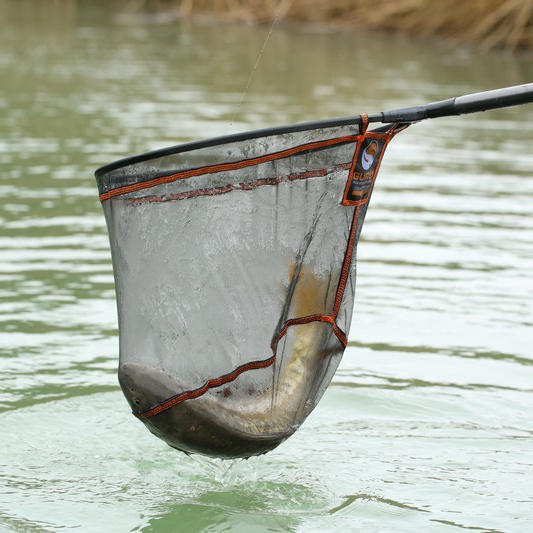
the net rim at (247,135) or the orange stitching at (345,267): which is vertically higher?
the net rim at (247,135)

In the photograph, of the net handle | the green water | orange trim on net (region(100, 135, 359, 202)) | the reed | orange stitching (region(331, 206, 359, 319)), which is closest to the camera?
the net handle

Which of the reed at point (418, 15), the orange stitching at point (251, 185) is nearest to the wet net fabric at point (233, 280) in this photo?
the orange stitching at point (251, 185)

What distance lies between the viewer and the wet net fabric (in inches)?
167

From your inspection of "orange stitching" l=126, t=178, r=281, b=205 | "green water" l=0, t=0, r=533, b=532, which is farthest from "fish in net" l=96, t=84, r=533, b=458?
"green water" l=0, t=0, r=533, b=532

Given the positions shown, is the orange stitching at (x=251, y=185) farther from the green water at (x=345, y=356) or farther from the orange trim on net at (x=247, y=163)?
the green water at (x=345, y=356)

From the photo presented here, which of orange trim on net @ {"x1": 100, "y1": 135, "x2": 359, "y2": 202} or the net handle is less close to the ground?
the net handle

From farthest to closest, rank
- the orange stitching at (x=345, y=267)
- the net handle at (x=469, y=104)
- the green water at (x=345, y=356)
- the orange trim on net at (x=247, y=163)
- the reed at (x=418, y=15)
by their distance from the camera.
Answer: the reed at (x=418, y=15)
the green water at (x=345, y=356)
the orange stitching at (x=345, y=267)
the orange trim on net at (x=247, y=163)
the net handle at (x=469, y=104)

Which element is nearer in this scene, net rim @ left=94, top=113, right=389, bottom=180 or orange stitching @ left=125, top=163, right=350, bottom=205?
net rim @ left=94, top=113, right=389, bottom=180

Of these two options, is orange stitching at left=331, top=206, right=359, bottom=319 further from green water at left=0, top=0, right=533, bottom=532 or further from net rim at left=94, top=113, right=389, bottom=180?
green water at left=0, top=0, right=533, bottom=532

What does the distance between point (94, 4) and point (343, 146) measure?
90.9 ft

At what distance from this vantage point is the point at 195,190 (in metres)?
4.24

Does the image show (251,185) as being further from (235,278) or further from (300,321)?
(300,321)

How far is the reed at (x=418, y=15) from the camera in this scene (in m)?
22.0

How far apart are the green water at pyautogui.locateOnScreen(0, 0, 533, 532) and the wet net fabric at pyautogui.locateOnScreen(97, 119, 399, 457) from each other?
1.67 feet
